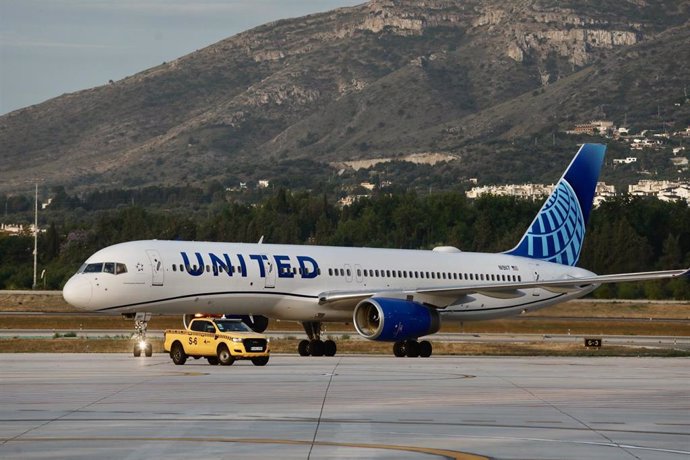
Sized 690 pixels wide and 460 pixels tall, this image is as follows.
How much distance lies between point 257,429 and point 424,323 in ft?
91.7

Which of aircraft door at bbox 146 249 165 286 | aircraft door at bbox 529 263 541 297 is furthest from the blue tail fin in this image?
aircraft door at bbox 146 249 165 286

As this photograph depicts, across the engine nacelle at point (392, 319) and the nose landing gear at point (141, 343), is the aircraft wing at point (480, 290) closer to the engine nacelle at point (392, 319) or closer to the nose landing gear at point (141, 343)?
the engine nacelle at point (392, 319)

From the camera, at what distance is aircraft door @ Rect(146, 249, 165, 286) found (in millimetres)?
49125

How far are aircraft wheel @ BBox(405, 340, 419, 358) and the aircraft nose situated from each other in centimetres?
1289

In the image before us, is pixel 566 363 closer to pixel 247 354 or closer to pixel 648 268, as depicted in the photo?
pixel 247 354

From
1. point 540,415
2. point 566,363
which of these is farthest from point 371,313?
point 540,415

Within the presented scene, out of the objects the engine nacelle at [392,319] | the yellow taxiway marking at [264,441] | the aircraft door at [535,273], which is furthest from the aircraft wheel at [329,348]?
the yellow taxiway marking at [264,441]

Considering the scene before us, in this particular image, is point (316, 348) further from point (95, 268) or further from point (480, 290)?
point (95, 268)

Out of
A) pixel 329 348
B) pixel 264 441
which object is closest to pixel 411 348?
pixel 329 348

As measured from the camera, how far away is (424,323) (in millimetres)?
53312

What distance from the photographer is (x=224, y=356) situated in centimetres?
4641

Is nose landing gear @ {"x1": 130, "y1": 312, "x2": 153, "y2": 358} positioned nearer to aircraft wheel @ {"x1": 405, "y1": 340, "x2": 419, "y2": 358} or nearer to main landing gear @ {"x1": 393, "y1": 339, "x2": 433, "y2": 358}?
main landing gear @ {"x1": 393, "y1": 339, "x2": 433, "y2": 358}

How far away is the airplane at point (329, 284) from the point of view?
49312 millimetres

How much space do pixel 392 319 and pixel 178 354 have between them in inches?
351
